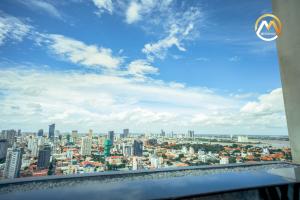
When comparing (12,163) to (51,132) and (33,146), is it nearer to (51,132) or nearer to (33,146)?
(33,146)

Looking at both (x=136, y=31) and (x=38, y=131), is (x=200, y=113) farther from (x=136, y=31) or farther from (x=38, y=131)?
(x=38, y=131)

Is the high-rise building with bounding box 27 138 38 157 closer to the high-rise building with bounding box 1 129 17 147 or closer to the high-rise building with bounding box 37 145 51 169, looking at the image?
the high-rise building with bounding box 37 145 51 169

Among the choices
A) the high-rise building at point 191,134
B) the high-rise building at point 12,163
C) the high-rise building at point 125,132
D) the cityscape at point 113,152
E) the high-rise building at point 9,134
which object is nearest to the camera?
the high-rise building at point 12,163

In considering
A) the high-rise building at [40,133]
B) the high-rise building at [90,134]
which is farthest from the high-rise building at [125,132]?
the high-rise building at [40,133]

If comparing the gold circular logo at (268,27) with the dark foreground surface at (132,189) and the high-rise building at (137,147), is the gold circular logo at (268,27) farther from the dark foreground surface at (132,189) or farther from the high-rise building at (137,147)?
the high-rise building at (137,147)

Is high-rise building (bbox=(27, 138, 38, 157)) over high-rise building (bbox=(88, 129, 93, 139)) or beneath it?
beneath

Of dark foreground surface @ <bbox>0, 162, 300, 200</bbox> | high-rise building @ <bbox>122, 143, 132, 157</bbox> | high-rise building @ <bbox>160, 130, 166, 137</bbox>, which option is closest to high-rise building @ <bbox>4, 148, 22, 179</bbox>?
dark foreground surface @ <bbox>0, 162, 300, 200</bbox>

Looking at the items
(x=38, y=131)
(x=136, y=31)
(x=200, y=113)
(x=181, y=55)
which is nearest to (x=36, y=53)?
(x=38, y=131)
